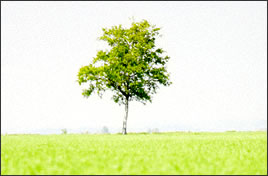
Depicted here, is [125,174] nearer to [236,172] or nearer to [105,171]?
[105,171]

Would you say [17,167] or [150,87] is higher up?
[150,87]

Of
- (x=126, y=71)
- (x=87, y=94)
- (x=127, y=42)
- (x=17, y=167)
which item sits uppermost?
(x=127, y=42)

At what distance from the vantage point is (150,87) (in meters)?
42.3

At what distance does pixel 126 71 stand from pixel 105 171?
31791 mm

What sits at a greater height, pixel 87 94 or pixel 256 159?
pixel 87 94

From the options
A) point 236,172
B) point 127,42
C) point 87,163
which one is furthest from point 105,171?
point 127,42

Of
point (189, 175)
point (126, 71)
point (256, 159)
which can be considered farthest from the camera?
point (126, 71)

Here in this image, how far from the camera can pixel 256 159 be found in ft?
40.4

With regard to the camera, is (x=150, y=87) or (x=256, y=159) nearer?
(x=256, y=159)

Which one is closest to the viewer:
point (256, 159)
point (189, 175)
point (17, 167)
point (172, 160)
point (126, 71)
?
point (189, 175)

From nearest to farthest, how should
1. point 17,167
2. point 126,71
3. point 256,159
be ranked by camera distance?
point 17,167, point 256,159, point 126,71

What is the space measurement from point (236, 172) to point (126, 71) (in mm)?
31965

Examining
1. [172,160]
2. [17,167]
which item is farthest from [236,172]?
[17,167]

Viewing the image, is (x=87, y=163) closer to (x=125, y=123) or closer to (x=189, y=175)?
(x=189, y=175)
